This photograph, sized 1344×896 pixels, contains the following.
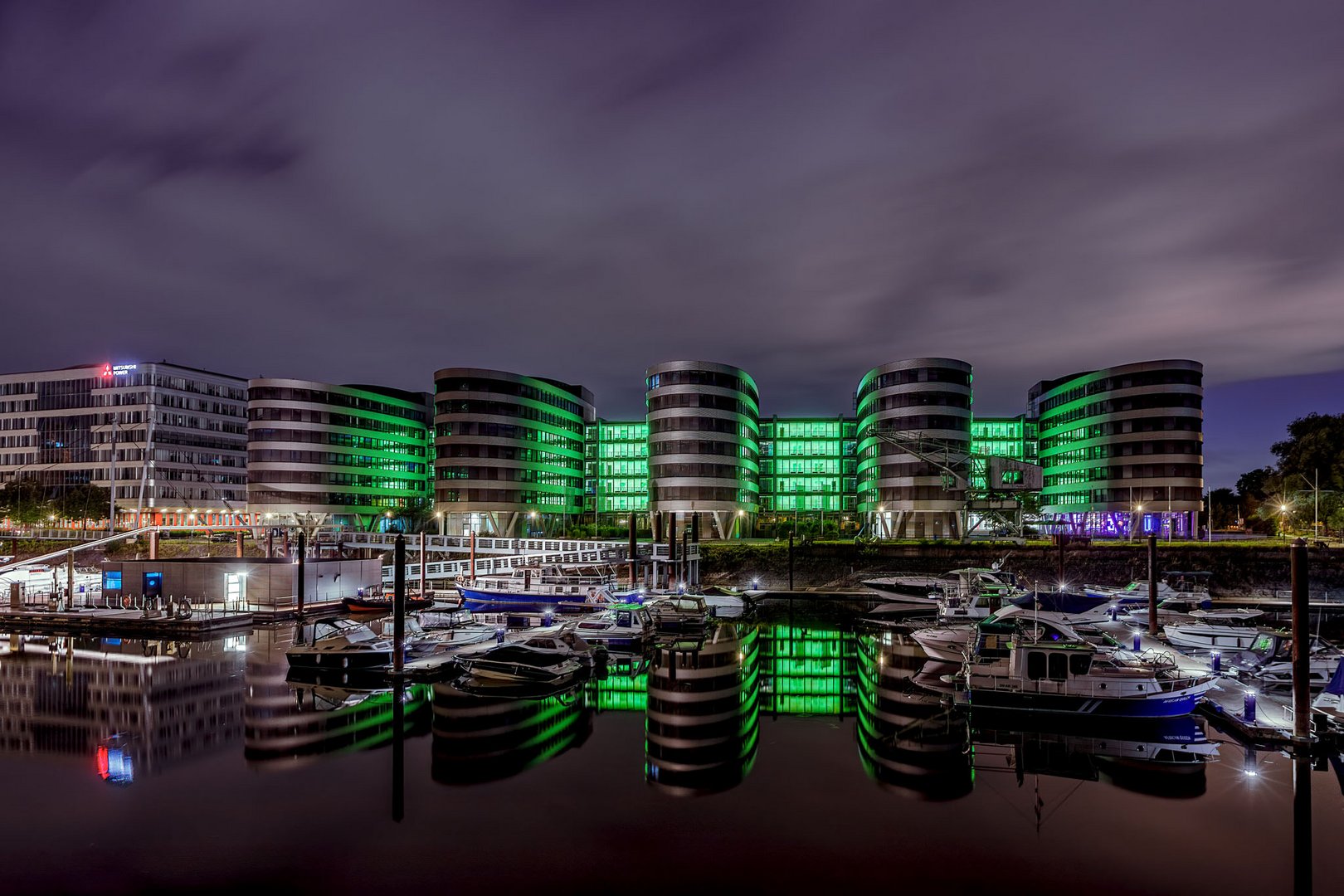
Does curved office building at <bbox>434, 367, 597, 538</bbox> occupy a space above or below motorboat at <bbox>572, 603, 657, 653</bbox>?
above

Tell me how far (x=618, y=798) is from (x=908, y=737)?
464 inches

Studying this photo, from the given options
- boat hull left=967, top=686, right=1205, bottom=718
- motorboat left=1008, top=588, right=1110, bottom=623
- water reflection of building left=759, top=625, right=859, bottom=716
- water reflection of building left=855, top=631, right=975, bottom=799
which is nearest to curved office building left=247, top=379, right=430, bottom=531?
water reflection of building left=759, top=625, right=859, bottom=716

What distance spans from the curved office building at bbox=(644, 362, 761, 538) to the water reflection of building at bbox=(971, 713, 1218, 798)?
287ft

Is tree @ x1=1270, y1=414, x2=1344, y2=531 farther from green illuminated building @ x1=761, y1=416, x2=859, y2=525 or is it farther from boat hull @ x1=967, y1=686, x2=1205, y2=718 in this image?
boat hull @ x1=967, y1=686, x2=1205, y2=718

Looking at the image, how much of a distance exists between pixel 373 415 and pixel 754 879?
130m

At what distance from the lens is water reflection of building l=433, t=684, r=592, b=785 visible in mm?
24969

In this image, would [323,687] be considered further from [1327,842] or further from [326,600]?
[1327,842]

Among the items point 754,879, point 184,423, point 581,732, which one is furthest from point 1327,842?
point 184,423

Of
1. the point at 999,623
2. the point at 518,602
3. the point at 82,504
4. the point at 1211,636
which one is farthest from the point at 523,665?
the point at 82,504

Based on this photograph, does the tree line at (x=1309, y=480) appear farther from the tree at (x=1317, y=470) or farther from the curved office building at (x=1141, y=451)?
the curved office building at (x=1141, y=451)

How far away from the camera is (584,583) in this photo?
62.6m

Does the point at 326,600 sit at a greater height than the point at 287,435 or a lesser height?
lesser

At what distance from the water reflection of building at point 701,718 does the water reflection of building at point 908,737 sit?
4343mm

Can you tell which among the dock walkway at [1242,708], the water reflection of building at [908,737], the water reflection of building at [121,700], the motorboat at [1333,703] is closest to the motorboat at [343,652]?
the water reflection of building at [121,700]
